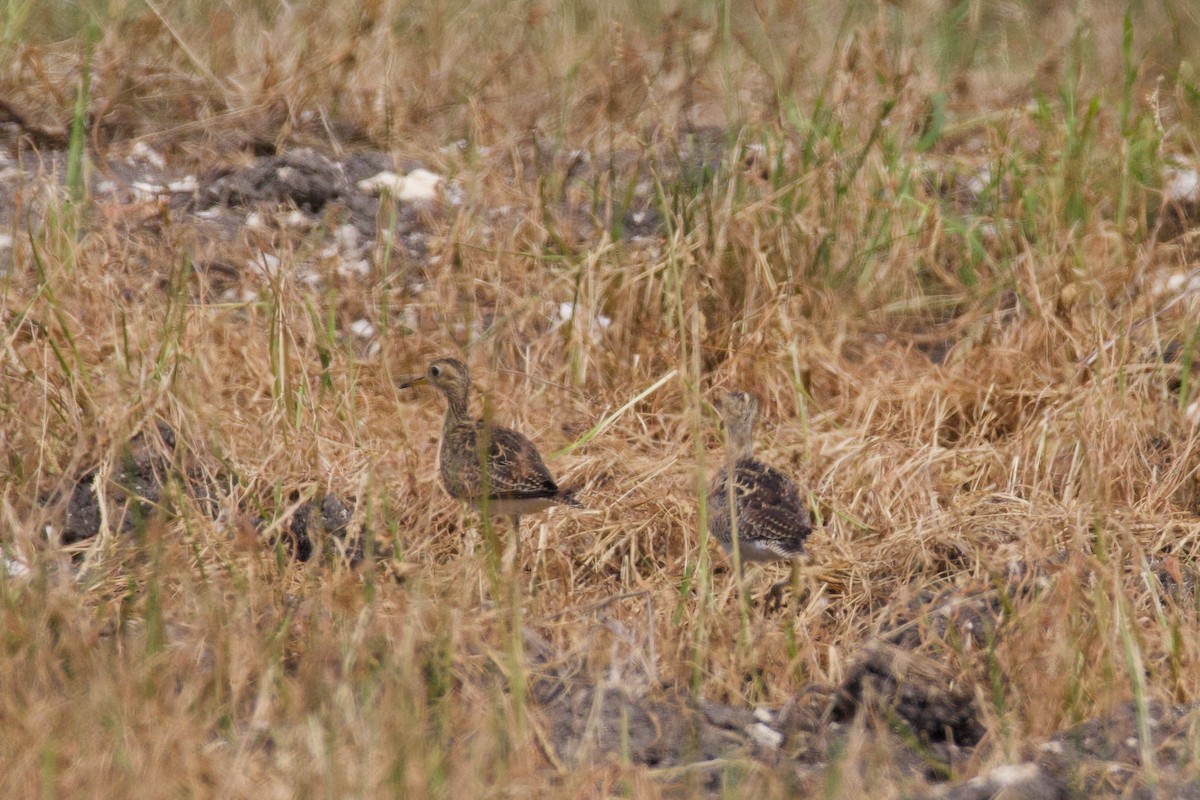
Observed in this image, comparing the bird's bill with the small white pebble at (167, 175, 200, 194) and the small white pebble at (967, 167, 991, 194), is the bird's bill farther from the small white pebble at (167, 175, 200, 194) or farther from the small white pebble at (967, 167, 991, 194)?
the small white pebble at (967, 167, 991, 194)

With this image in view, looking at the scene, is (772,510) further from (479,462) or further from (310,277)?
(310,277)

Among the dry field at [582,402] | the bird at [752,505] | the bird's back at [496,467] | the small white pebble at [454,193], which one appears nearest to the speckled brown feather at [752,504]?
the bird at [752,505]

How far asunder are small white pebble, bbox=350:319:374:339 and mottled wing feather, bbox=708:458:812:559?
5.83ft

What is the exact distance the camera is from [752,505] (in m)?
4.76

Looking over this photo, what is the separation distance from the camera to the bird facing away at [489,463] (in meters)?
4.96

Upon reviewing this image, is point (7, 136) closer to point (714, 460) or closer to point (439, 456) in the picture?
point (439, 456)

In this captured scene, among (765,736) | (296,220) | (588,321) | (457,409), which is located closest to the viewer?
(765,736)

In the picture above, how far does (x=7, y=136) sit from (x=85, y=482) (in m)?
2.75

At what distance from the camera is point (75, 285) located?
577 centimetres

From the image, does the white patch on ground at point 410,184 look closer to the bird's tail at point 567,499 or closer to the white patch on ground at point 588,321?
the white patch on ground at point 588,321

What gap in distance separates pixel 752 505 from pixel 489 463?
81 centimetres

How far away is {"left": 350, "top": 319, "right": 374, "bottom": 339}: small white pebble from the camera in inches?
252

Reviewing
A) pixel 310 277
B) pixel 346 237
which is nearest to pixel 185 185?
pixel 346 237

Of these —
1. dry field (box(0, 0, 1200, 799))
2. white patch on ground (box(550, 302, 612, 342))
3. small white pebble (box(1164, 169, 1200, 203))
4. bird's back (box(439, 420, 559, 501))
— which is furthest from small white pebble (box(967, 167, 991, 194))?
bird's back (box(439, 420, 559, 501))
